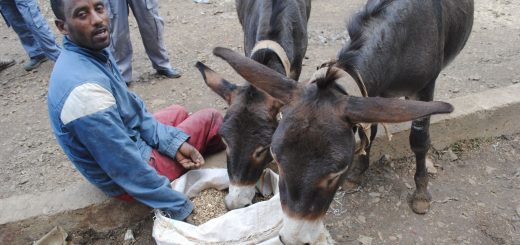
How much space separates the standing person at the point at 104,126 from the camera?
8.61 feet

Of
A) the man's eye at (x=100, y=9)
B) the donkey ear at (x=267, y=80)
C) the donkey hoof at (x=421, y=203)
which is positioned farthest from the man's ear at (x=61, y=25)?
the donkey hoof at (x=421, y=203)

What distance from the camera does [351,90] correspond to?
2.39 meters

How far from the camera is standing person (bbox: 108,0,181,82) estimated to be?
537 centimetres

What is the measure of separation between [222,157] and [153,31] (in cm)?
268

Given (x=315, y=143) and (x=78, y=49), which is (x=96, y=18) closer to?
(x=78, y=49)

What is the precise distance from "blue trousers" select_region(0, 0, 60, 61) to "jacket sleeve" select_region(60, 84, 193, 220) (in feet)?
13.4

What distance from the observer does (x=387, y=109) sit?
203cm

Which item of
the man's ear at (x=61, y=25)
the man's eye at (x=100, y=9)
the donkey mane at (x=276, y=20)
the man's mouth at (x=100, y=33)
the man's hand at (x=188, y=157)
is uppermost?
the man's eye at (x=100, y=9)

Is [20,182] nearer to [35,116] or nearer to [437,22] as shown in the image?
[35,116]

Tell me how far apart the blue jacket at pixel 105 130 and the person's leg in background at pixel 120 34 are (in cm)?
237

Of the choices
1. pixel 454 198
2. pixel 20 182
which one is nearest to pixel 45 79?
pixel 20 182

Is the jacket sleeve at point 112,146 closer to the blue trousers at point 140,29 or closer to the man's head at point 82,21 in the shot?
the man's head at point 82,21

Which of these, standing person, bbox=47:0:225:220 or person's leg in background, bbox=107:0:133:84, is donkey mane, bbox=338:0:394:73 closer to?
standing person, bbox=47:0:225:220

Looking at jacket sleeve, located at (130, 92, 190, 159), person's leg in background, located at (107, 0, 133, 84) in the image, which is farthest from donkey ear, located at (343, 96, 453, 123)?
person's leg in background, located at (107, 0, 133, 84)
